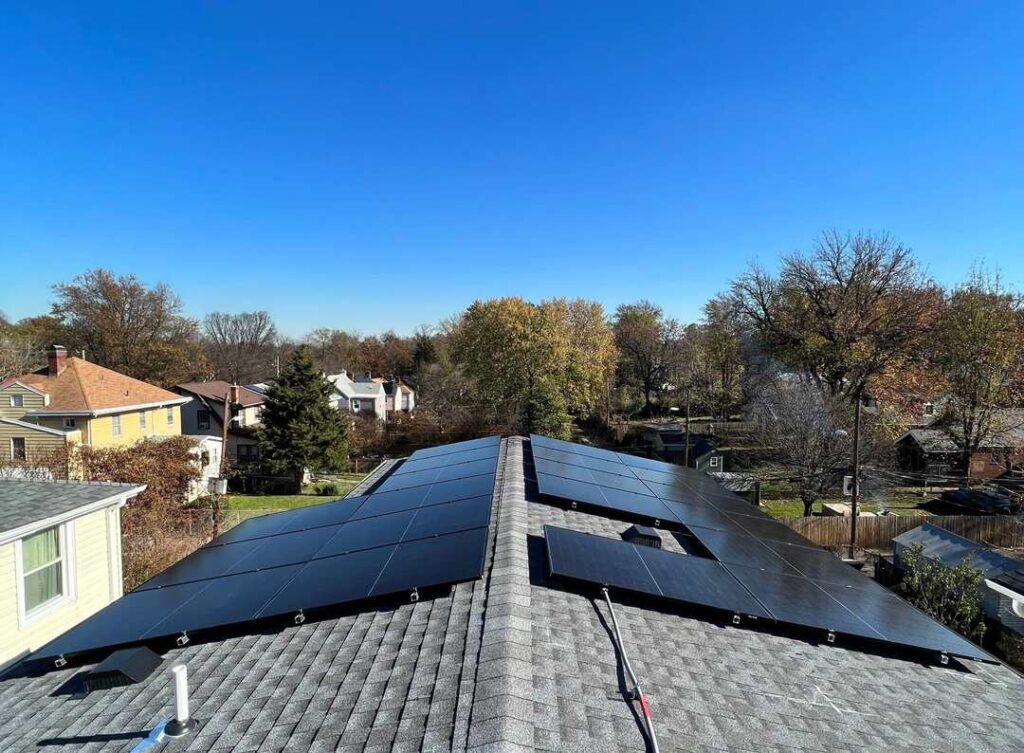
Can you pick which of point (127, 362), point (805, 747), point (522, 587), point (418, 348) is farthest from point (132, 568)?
point (418, 348)

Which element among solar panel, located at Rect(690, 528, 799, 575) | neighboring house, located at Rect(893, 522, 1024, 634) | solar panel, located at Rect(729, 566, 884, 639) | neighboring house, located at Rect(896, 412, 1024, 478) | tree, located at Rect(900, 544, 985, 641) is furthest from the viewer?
neighboring house, located at Rect(896, 412, 1024, 478)

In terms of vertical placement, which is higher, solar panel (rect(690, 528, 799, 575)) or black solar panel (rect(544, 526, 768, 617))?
black solar panel (rect(544, 526, 768, 617))

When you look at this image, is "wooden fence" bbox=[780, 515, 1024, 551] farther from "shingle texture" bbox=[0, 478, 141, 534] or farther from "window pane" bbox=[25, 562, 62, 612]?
"window pane" bbox=[25, 562, 62, 612]

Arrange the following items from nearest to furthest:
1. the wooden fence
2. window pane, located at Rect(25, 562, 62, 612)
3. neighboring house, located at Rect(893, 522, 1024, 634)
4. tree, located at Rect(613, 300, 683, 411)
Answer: window pane, located at Rect(25, 562, 62, 612)
neighboring house, located at Rect(893, 522, 1024, 634)
the wooden fence
tree, located at Rect(613, 300, 683, 411)

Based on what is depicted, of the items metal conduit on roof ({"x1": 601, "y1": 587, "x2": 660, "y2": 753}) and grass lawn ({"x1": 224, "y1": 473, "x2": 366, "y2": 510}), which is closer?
metal conduit on roof ({"x1": 601, "y1": 587, "x2": 660, "y2": 753})

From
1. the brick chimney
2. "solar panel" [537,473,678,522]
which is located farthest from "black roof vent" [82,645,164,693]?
the brick chimney

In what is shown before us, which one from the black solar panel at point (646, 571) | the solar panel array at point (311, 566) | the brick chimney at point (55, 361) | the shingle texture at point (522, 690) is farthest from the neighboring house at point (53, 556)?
the brick chimney at point (55, 361)

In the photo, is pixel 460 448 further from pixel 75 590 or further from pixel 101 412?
pixel 101 412
